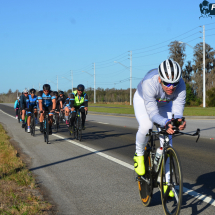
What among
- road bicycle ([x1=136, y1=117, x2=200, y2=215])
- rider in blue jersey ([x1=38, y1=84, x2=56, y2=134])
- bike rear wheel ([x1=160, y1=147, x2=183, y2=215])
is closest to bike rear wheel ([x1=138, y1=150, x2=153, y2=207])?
road bicycle ([x1=136, y1=117, x2=200, y2=215])

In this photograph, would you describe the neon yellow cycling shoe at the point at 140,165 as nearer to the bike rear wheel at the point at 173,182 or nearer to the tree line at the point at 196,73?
the bike rear wheel at the point at 173,182

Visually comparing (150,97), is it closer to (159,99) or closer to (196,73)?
(159,99)

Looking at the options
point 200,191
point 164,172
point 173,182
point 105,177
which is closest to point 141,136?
point 164,172

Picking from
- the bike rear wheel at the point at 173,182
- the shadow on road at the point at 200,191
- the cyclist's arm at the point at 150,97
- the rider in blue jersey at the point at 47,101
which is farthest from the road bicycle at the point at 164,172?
the rider in blue jersey at the point at 47,101

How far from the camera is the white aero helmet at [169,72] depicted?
381 cm

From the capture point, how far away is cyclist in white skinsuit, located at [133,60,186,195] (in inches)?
151

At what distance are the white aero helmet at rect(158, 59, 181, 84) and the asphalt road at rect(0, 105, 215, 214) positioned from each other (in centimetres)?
170

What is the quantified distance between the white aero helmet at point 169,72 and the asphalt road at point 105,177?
5.57 feet

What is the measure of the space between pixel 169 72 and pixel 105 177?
10.2ft

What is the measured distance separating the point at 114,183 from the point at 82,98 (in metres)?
6.93

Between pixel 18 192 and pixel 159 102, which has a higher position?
pixel 159 102

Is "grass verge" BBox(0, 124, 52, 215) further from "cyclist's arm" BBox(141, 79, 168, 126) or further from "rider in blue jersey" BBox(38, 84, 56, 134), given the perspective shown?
"rider in blue jersey" BBox(38, 84, 56, 134)

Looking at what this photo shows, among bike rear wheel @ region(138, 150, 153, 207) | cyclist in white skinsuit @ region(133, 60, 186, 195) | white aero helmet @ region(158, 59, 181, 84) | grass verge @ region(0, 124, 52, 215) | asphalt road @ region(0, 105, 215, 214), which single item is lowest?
asphalt road @ region(0, 105, 215, 214)

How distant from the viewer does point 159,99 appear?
4.34 metres
